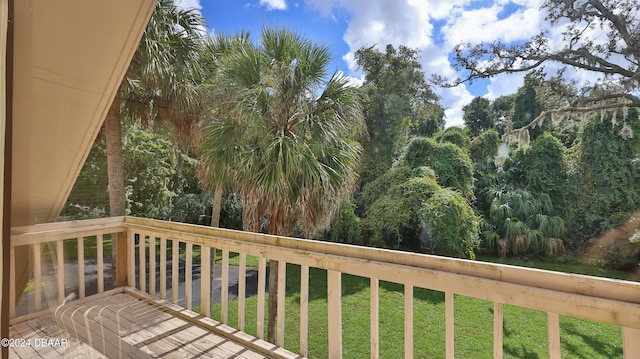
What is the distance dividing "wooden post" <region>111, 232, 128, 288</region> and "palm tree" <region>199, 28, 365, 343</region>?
1440 millimetres

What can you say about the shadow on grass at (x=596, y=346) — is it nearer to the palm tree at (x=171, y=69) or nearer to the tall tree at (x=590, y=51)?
the tall tree at (x=590, y=51)

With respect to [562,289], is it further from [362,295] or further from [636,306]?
[362,295]

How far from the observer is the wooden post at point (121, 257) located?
2.29 m

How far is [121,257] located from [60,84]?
1842 millimetres

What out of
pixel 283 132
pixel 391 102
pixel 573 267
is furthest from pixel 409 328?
pixel 391 102

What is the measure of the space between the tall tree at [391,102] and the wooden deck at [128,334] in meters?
6.07

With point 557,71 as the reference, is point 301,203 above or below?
below

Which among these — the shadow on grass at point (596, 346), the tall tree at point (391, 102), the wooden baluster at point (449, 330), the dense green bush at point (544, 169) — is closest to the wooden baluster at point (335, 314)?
the wooden baluster at point (449, 330)

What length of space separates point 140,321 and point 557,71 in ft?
26.2

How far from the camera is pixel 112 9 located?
1.04m

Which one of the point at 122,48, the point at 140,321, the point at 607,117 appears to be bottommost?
the point at 140,321

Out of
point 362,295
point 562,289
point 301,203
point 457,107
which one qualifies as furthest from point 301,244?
point 457,107

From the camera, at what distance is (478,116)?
8.73 meters

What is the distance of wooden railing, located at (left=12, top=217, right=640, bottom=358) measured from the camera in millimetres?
821
